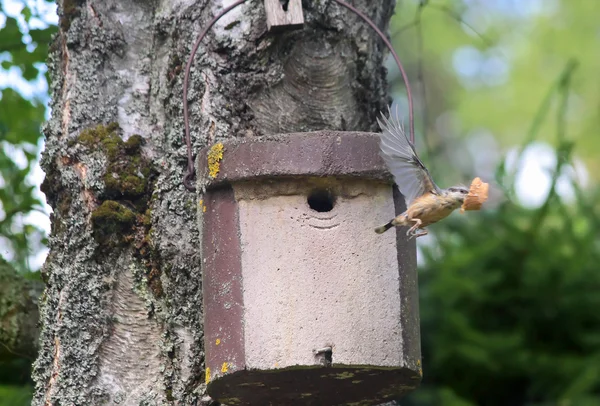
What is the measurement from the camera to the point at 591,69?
1107 cm

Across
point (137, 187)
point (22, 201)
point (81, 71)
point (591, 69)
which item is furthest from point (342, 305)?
point (591, 69)

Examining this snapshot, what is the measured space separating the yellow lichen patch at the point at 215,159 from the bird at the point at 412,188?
0.48 m

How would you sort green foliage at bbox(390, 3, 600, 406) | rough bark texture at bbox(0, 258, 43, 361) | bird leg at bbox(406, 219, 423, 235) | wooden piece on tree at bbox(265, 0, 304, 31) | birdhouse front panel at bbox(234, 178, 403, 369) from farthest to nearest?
1. green foliage at bbox(390, 3, 600, 406)
2. rough bark texture at bbox(0, 258, 43, 361)
3. wooden piece on tree at bbox(265, 0, 304, 31)
4. bird leg at bbox(406, 219, 423, 235)
5. birdhouse front panel at bbox(234, 178, 403, 369)

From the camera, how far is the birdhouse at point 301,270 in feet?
9.00

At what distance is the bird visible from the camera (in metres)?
2.80

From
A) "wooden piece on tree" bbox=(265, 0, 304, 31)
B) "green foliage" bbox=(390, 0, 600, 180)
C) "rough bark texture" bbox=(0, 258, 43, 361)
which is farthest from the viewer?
"green foliage" bbox=(390, 0, 600, 180)

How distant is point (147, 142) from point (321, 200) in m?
0.75

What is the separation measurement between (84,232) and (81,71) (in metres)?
0.60

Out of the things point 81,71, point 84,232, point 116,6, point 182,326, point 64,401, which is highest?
point 116,6

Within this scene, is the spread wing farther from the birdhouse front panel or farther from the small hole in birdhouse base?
the small hole in birdhouse base

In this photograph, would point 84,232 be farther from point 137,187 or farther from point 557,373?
point 557,373

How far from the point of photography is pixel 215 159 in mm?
2887

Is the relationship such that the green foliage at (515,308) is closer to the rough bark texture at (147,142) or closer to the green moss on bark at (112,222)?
the rough bark texture at (147,142)

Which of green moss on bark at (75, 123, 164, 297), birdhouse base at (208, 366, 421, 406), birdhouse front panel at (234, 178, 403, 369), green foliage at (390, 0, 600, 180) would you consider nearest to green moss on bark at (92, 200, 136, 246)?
green moss on bark at (75, 123, 164, 297)
